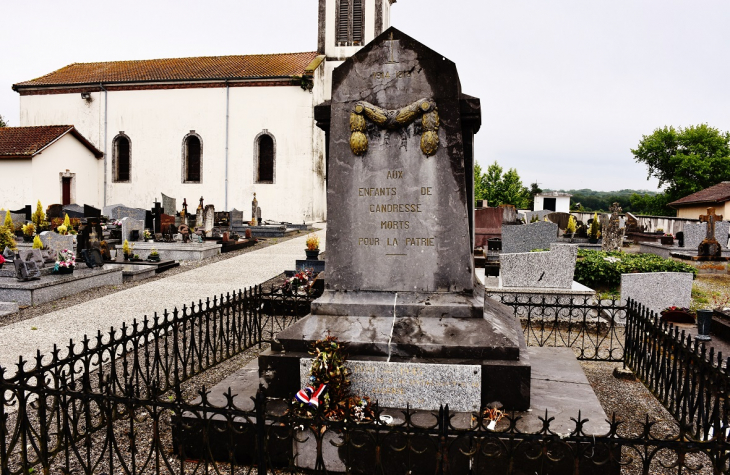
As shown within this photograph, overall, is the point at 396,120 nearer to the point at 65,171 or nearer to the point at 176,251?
the point at 176,251

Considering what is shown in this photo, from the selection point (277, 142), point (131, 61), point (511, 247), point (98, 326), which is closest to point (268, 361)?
point (98, 326)

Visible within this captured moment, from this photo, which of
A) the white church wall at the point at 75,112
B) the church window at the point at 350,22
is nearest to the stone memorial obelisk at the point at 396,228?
the church window at the point at 350,22

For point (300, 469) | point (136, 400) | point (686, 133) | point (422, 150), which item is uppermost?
point (686, 133)

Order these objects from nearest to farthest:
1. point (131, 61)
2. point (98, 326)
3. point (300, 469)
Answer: point (300, 469) → point (98, 326) → point (131, 61)

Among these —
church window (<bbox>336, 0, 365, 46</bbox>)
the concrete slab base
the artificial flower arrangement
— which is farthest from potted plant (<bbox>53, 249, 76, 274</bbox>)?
church window (<bbox>336, 0, 365, 46</bbox>)

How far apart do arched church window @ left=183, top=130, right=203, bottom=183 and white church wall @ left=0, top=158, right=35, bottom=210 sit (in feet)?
25.1

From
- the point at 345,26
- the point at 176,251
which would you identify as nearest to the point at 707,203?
the point at 345,26

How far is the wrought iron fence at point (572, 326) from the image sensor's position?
754 centimetres

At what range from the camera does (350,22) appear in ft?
100

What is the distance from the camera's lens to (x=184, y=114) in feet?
101

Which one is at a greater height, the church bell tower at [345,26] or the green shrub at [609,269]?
the church bell tower at [345,26]

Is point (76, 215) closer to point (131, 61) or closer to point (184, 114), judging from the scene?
point (184, 114)

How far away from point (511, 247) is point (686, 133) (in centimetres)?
4978

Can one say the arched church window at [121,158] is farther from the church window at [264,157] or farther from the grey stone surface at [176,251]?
the grey stone surface at [176,251]
